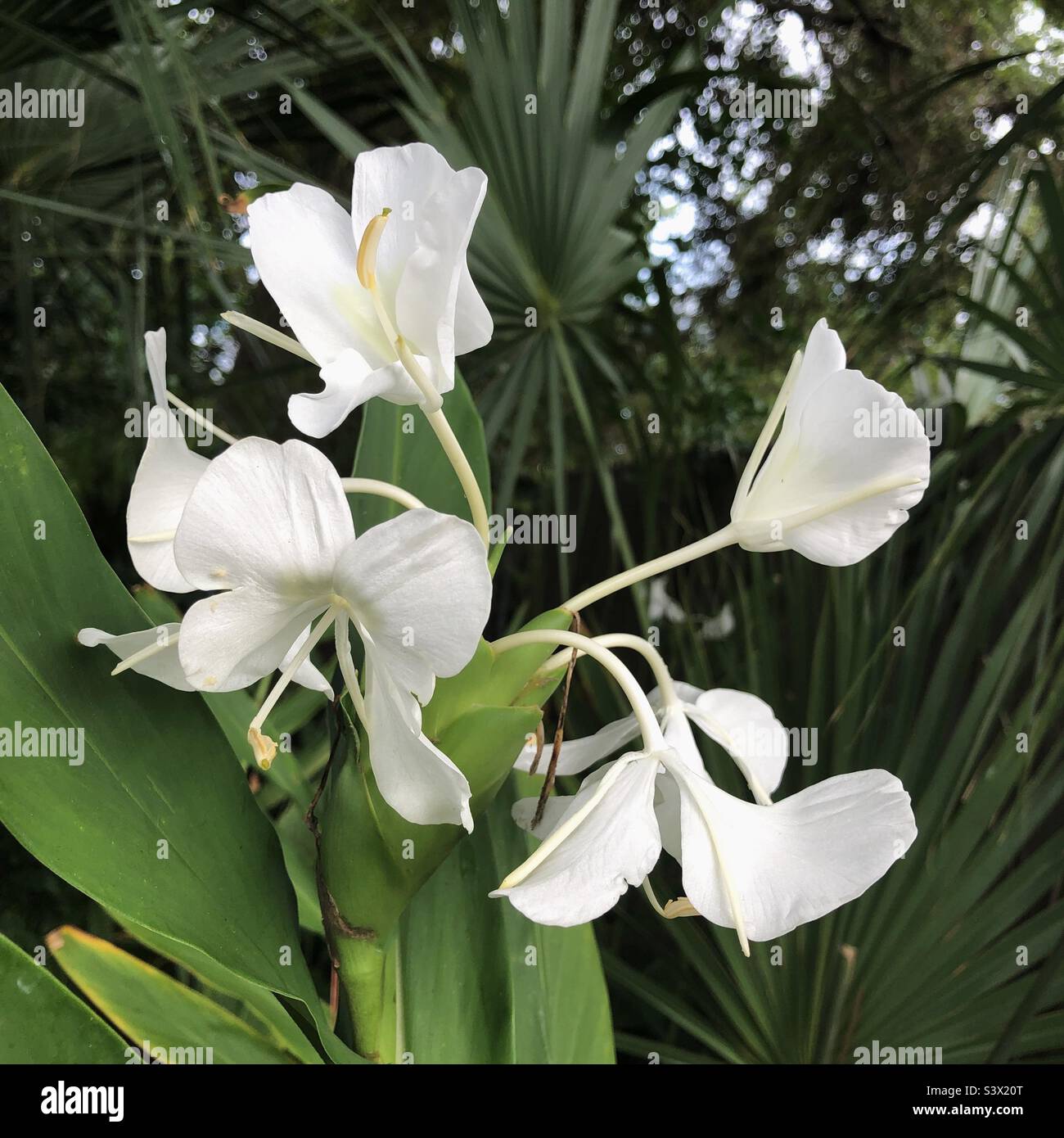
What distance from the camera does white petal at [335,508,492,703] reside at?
0.28 m

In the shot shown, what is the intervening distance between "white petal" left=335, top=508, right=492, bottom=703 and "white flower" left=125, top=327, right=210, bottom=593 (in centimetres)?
12

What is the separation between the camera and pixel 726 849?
324 millimetres

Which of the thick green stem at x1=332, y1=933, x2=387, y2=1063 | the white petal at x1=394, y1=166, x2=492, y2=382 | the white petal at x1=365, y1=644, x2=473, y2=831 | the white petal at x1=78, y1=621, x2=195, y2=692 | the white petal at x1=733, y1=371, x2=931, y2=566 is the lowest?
the thick green stem at x1=332, y1=933, x2=387, y2=1063

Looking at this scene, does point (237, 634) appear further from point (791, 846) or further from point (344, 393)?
point (791, 846)

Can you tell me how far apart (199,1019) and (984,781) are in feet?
2.13

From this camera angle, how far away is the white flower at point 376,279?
12.7 inches

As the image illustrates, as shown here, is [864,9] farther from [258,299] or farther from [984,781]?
[984,781]

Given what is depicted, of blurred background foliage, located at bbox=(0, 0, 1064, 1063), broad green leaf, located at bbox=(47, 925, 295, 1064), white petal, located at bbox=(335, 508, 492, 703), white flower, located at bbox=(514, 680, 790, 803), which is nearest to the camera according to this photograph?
white petal, located at bbox=(335, 508, 492, 703)

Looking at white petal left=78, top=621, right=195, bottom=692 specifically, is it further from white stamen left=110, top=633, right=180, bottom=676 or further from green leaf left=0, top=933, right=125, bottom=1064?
green leaf left=0, top=933, right=125, bottom=1064

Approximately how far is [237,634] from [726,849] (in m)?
0.18

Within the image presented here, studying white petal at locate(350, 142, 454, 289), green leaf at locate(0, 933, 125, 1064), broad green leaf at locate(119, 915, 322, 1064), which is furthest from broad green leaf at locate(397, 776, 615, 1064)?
white petal at locate(350, 142, 454, 289)

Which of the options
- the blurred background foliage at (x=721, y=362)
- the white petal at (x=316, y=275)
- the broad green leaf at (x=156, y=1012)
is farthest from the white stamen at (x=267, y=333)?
the blurred background foliage at (x=721, y=362)

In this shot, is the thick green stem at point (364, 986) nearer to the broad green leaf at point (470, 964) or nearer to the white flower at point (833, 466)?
the broad green leaf at point (470, 964)
